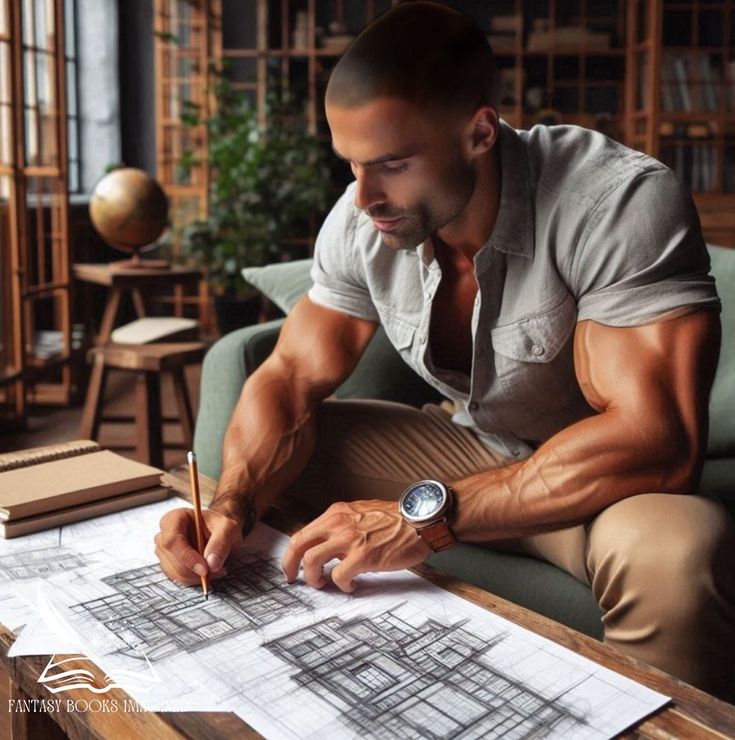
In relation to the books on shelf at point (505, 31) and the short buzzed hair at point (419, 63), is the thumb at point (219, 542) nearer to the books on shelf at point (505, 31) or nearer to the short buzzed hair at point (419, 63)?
the short buzzed hair at point (419, 63)

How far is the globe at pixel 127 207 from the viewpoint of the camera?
3.46 m

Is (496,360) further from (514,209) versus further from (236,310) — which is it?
(236,310)

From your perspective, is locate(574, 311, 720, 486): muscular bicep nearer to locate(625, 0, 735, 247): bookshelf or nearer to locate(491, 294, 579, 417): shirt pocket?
locate(491, 294, 579, 417): shirt pocket

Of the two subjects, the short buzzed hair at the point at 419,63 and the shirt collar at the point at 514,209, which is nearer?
the short buzzed hair at the point at 419,63

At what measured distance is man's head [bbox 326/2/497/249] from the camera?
112 cm

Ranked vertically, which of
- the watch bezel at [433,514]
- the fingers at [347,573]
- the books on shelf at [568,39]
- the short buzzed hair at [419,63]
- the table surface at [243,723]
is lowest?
the table surface at [243,723]

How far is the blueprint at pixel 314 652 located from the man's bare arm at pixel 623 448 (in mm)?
174

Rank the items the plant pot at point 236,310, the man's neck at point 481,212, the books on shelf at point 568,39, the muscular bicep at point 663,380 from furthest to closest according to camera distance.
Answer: the books on shelf at point 568,39
the plant pot at point 236,310
the man's neck at point 481,212
the muscular bicep at point 663,380

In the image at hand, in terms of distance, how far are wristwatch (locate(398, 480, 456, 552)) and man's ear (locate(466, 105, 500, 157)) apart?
0.46 m

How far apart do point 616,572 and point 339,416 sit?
625mm

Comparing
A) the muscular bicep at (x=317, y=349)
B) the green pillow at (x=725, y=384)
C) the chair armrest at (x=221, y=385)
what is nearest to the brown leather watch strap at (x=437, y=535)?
the muscular bicep at (x=317, y=349)

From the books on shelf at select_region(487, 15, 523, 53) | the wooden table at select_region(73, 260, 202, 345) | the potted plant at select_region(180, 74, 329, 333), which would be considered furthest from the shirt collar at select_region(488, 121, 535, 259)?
the books on shelf at select_region(487, 15, 523, 53)

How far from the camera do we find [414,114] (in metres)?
1.13

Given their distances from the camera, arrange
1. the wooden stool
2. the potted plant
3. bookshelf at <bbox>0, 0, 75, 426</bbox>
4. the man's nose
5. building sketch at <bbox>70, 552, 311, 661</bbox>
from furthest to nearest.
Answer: the potted plant
bookshelf at <bbox>0, 0, 75, 426</bbox>
the wooden stool
the man's nose
building sketch at <bbox>70, 552, 311, 661</bbox>
